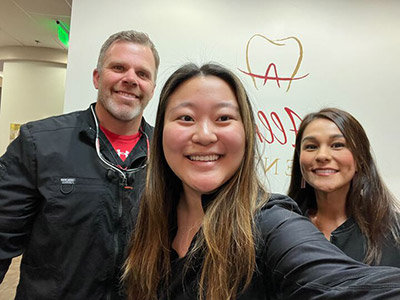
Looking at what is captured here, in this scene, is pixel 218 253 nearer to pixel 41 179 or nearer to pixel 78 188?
pixel 78 188

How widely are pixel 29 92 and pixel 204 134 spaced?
617 centimetres

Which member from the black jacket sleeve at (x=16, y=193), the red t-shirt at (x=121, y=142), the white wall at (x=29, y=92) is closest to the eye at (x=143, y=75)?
the red t-shirt at (x=121, y=142)

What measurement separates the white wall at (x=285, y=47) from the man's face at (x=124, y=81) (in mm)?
1060

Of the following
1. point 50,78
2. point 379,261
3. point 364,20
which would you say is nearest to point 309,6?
point 364,20

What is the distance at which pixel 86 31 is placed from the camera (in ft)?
8.61

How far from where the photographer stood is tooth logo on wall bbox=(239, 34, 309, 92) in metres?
2.69

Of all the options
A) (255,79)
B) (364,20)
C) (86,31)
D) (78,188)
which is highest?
(364,20)

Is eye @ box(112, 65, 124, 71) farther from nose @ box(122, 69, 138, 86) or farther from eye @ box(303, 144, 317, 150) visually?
eye @ box(303, 144, 317, 150)

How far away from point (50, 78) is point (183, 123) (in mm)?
5962

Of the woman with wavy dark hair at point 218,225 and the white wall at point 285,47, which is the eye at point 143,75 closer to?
the woman with wavy dark hair at point 218,225

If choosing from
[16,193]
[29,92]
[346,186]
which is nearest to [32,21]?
[29,92]

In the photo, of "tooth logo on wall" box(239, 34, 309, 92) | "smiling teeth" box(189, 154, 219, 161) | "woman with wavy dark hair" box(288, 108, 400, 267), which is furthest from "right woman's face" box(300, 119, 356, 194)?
"tooth logo on wall" box(239, 34, 309, 92)

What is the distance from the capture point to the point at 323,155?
1.55 m

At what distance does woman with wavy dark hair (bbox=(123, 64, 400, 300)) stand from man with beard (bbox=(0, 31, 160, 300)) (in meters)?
0.27
